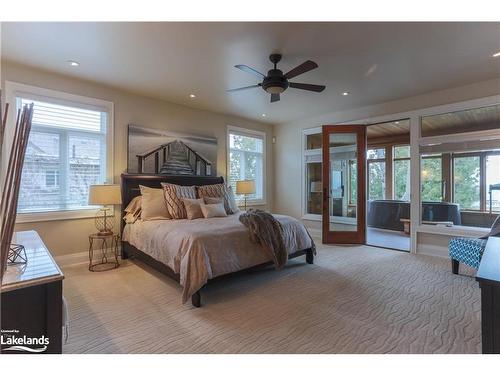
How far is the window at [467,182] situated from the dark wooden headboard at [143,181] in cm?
438

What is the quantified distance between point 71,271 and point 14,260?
237cm

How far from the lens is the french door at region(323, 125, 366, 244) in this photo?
4.98 m

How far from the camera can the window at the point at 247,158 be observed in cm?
568

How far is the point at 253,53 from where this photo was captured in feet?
9.52

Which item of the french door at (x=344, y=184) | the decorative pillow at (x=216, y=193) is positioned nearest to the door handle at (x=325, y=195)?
the french door at (x=344, y=184)

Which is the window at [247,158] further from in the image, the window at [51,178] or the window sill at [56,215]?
the window at [51,178]

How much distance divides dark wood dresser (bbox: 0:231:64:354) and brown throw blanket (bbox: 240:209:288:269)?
199 centimetres

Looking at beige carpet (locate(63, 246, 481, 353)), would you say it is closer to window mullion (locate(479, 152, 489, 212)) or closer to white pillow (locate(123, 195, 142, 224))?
white pillow (locate(123, 195, 142, 224))

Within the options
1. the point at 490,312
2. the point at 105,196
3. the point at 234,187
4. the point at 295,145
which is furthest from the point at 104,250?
the point at 295,145

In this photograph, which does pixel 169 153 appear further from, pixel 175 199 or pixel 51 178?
pixel 51 178

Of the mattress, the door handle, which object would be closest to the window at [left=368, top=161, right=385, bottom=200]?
the door handle

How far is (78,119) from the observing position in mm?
3717

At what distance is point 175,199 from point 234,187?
6.65ft
